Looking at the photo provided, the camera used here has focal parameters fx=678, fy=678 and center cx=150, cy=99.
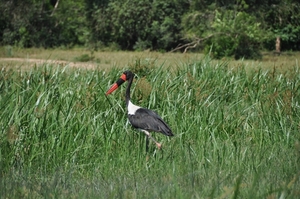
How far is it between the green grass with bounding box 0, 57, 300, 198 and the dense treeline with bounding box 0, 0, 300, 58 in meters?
15.8

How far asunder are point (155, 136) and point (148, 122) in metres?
0.50

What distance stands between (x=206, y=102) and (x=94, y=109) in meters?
1.22

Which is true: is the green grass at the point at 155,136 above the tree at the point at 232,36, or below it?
above

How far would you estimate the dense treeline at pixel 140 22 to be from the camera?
25703 millimetres

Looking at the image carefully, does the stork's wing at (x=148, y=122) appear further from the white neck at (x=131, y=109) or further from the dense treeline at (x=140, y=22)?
the dense treeline at (x=140, y=22)

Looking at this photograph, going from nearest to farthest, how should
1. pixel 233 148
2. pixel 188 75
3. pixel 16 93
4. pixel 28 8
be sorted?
1. pixel 233 148
2. pixel 16 93
3. pixel 188 75
4. pixel 28 8

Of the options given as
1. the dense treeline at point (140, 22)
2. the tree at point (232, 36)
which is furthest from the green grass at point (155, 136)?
the dense treeline at point (140, 22)

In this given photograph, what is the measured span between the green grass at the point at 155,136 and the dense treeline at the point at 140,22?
51.7ft

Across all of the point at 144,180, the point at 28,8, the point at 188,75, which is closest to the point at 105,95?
the point at 188,75

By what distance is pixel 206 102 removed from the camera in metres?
7.27

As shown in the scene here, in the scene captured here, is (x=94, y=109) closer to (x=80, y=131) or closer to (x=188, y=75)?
(x=80, y=131)

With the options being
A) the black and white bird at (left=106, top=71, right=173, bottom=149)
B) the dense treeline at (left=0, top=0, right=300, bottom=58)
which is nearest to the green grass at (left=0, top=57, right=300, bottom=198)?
the black and white bird at (left=106, top=71, right=173, bottom=149)

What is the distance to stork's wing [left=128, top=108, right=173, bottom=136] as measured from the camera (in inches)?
241

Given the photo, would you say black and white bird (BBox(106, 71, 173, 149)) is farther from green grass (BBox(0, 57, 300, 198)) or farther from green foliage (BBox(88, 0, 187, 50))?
green foliage (BBox(88, 0, 187, 50))
